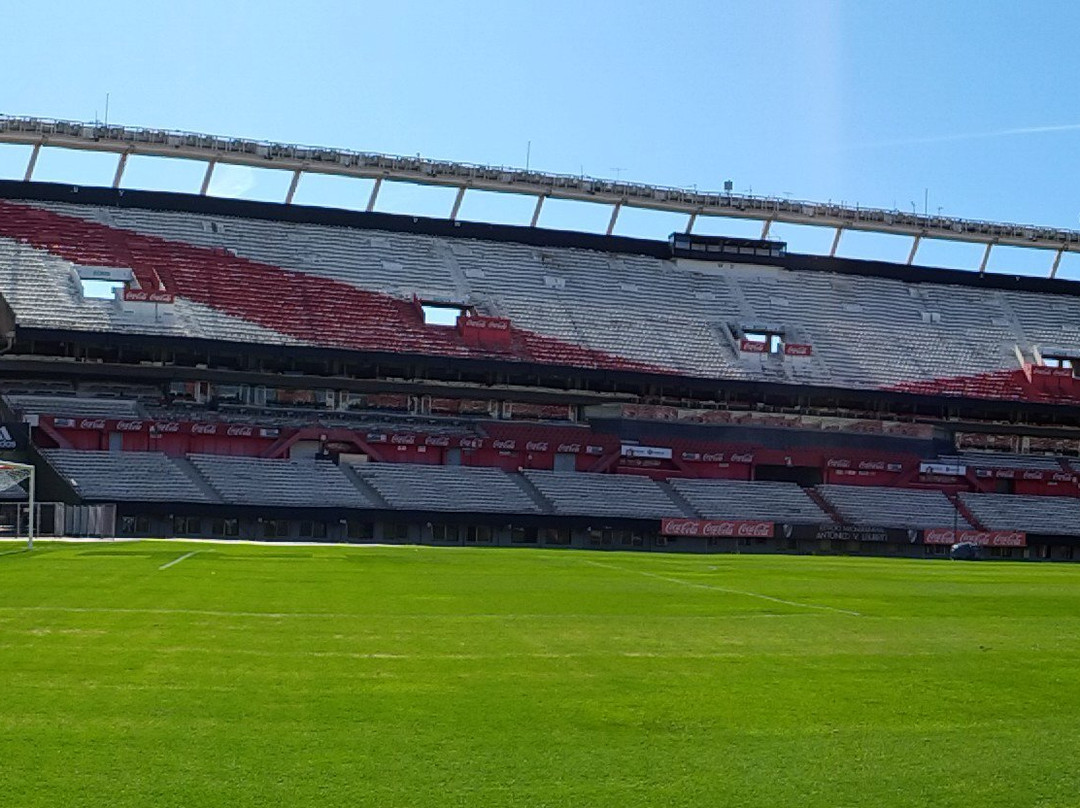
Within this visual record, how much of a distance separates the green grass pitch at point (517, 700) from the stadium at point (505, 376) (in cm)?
3237

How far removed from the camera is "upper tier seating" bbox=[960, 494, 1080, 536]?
65.3 meters

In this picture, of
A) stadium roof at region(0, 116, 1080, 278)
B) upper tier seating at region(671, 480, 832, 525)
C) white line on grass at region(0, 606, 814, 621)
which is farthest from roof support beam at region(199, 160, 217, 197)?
white line on grass at region(0, 606, 814, 621)

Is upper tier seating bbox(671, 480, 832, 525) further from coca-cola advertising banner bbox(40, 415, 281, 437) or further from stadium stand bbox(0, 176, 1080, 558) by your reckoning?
coca-cola advertising banner bbox(40, 415, 281, 437)

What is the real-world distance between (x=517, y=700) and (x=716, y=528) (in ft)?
160

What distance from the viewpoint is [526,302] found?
7025 cm

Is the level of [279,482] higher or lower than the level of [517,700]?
higher

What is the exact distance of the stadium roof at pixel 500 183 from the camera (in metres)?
67.9

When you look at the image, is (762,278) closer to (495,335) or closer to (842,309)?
(842,309)

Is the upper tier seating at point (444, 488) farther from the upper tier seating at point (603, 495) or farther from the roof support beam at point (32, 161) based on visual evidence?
the roof support beam at point (32, 161)

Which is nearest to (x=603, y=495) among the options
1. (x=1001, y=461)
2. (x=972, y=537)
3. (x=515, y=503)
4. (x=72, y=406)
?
(x=515, y=503)

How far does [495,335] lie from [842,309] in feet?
76.9

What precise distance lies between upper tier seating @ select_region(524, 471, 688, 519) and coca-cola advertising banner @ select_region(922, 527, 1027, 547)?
39.5 ft

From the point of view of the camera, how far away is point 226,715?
32.6 feet

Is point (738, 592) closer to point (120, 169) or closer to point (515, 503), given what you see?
point (515, 503)
